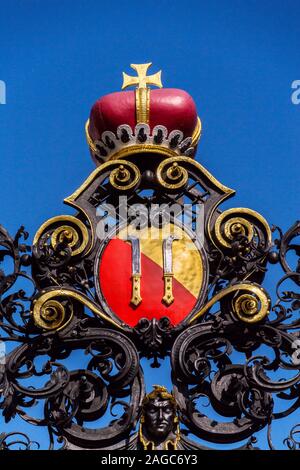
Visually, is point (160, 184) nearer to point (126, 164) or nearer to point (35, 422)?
point (126, 164)

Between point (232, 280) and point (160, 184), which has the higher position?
point (160, 184)

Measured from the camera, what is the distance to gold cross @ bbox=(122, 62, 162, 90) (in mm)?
18641

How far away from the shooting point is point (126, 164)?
17.4 metres

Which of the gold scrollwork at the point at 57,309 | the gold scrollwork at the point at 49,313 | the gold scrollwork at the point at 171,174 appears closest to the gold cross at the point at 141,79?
the gold scrollwork at the point at 171,174

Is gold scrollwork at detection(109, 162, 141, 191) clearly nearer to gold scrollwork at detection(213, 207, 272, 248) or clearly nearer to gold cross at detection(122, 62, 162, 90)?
gold scrollwork at detection(213, 207, 272, 248)

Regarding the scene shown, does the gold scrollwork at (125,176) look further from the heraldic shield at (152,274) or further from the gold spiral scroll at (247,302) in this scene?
the gold spiral scroll at (247,302)

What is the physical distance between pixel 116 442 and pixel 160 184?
3.74 meters

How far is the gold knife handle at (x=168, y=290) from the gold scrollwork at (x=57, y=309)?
750 millimetres

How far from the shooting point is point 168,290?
16.7 meters
